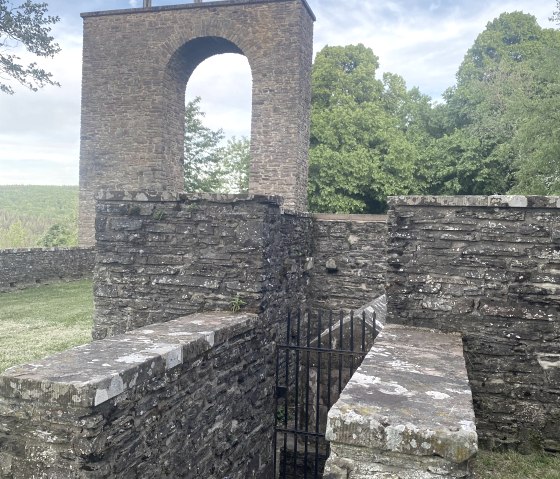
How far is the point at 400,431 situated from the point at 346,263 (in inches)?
224

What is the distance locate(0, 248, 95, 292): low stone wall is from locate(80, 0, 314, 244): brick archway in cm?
127

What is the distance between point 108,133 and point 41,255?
14.0 ft

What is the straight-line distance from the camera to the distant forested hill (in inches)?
1626

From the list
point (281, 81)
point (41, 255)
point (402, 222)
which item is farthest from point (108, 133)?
point (402, 222)

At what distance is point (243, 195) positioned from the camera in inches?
193

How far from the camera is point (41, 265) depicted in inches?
591

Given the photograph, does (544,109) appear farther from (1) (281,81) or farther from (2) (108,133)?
(2) (108,133)

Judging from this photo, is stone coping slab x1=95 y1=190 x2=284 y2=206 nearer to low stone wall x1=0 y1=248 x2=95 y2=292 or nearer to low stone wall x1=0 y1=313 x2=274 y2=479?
low stone wall x1=0 y1=313 x2=274 y2=479

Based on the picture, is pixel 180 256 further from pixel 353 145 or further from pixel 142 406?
pixel 353 145

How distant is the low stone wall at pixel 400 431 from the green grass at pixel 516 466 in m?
1.47

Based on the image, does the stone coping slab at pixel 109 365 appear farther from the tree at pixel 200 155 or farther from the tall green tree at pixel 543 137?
the tree at pixel 200 155

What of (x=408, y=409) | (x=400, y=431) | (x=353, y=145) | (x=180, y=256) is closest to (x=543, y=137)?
(x=353, y=145)

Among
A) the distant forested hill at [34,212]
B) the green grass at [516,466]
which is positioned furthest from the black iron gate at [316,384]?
the distant forested hill at [34,212]

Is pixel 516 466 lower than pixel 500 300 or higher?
lower
